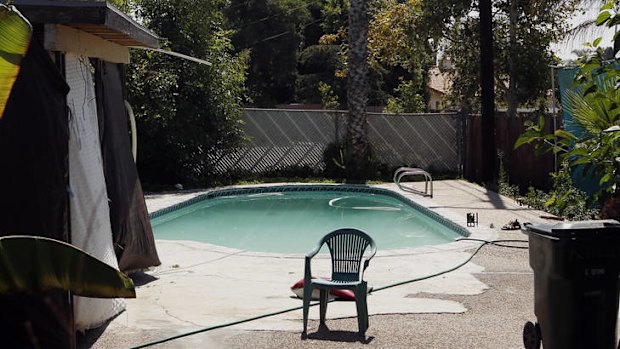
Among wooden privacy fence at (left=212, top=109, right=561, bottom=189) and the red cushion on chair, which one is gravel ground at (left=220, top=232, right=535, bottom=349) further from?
wooden privacy fence at (left=212, top=109, right=561, bottom=189)

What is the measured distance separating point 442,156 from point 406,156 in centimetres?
98

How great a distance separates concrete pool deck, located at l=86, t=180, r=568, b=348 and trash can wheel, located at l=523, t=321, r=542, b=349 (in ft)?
2.05

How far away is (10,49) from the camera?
→ 3.55 metres

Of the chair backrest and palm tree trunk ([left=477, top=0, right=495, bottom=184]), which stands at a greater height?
palm tree trunk ([left=477, top=0, right=495, bottom=184])

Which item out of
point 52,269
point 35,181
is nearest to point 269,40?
point 35,181

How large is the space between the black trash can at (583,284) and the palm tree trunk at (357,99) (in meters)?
15.4

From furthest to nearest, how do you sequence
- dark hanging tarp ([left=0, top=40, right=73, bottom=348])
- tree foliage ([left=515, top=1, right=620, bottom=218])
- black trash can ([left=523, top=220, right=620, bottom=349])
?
dark hanging tarp ([left=0, top=40, right=73, bottom=348]) → black trash can ([left=523, top=220, right=620, bottom=349]) → tree foliage ([left=515, top=1, right=620, bottom=218])

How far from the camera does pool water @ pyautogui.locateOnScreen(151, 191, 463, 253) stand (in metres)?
14.9

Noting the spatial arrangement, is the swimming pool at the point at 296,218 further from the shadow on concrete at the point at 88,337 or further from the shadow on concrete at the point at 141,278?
the shadow on concrete at the point at 88,337

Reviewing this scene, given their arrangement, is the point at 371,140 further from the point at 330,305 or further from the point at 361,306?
the point at 361,306

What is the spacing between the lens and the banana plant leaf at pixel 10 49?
11.6 ft

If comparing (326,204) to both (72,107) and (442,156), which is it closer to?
(442,156)

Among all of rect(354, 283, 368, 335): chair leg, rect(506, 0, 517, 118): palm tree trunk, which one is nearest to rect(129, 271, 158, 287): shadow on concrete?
rect(354, 283, 368, 335): chair leg

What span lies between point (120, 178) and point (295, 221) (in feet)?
29.0
